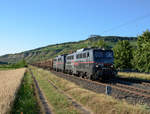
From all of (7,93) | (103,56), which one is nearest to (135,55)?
(103,56)

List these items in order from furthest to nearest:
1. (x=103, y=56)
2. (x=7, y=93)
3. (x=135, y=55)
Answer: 1. (x=135, y=55)
2. (x=103, y=56)
3. (x=7, y=93)

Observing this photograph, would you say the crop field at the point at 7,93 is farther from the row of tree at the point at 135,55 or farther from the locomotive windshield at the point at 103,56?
the row of tree at the point at 135,55

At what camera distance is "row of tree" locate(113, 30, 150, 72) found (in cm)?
2774

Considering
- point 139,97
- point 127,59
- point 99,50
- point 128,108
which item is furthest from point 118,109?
point 127,59

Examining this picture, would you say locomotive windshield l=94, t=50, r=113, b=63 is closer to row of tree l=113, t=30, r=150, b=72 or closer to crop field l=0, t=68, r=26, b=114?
crop field l=0, t=68, r=26, b=114

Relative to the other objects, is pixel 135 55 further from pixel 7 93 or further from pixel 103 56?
pixel 7 93

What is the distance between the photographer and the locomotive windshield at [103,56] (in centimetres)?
1820

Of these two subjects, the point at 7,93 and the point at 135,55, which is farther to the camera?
the point at 135,55

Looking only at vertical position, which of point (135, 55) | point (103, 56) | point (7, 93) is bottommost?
point (7, 93)

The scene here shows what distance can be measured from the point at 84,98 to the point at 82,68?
10656 millimetres

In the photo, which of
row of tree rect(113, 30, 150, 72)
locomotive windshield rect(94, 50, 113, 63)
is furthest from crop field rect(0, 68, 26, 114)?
row of tree rect(113, 30, 150, 72)

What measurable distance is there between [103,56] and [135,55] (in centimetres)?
1579

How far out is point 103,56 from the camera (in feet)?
61.0

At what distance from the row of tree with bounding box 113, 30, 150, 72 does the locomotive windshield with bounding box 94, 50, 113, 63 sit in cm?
1149
